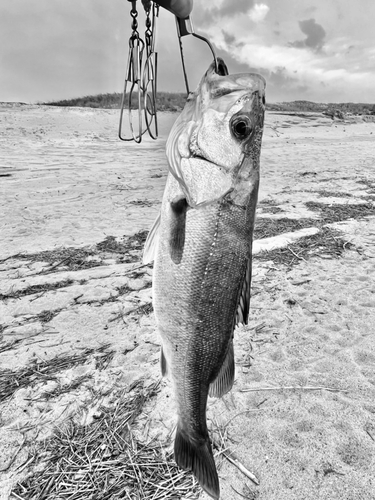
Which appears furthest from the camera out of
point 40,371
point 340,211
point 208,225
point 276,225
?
point 340,211

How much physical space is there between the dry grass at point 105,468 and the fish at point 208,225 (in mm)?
626

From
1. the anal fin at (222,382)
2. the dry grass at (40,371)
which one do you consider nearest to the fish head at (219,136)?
the anal fin at (222,382)

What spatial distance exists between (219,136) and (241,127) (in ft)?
0.34

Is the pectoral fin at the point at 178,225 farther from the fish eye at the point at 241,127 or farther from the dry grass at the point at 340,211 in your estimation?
the dry grass at the point at 340,211

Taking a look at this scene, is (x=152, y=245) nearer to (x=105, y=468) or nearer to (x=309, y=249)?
(x=105, y=468)

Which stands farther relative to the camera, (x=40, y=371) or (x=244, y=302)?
(x=40, y=371)

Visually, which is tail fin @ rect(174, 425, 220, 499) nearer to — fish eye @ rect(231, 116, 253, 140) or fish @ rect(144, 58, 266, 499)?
fish @ rect(144, 58, 266, 499)

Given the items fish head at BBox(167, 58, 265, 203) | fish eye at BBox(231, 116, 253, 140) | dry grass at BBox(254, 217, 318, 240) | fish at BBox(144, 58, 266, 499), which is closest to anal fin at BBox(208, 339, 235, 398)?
fish at BBox(144, 58, 266, 499)

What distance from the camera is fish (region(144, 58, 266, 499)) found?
1.62m

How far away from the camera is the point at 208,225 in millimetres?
1610

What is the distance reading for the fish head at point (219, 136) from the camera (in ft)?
5.33

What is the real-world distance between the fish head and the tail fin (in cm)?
115

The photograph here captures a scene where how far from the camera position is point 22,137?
16.2 m

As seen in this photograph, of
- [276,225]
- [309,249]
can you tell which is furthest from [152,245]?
[276,225]
